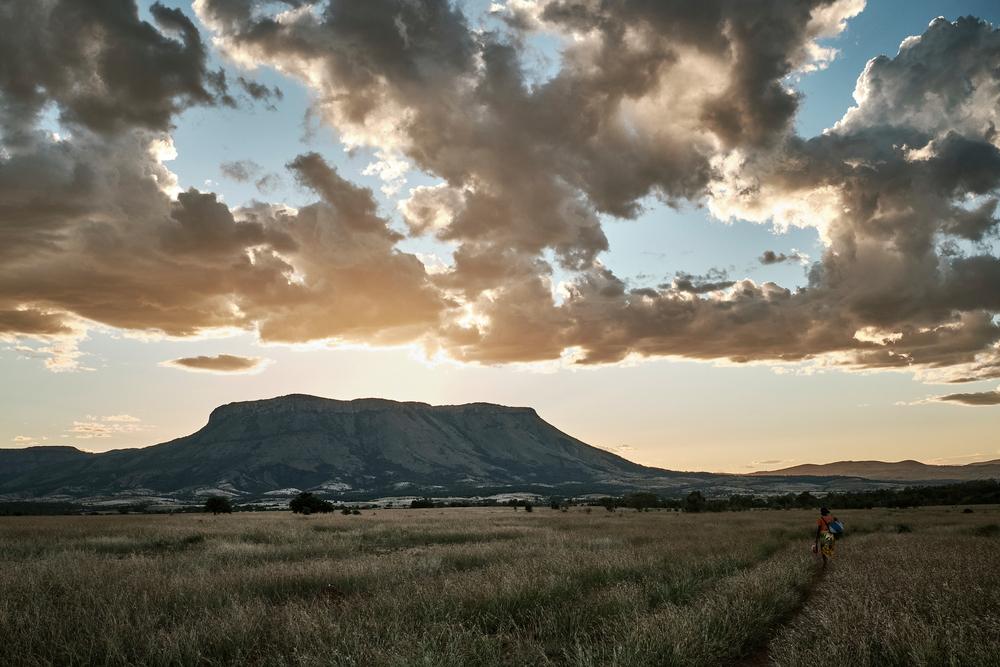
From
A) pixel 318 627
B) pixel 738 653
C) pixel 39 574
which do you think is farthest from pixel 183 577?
pixel 738 653

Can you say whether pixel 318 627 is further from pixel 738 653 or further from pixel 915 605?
pixel 915 605

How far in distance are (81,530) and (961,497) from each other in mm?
97967

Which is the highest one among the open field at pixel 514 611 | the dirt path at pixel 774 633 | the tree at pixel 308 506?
the open field at pixel 514 611

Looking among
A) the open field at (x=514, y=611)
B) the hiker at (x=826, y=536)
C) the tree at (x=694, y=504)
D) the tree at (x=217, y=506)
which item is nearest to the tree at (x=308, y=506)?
the tree at (x=217, y=506)

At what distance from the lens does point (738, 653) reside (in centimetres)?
819

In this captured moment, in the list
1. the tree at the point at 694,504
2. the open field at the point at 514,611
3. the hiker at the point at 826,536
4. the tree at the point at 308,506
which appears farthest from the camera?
the tree at the point at 308,506

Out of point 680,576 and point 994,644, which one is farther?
point 680,576

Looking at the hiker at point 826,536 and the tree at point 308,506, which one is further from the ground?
the hiker at point 826,536

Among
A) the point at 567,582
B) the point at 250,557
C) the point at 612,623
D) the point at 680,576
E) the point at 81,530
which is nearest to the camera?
the point at 612,623

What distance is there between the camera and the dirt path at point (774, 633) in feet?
26.1

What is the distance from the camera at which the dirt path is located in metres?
7.96

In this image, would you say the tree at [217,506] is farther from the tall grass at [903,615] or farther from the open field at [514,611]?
the tall grass at [903,615]

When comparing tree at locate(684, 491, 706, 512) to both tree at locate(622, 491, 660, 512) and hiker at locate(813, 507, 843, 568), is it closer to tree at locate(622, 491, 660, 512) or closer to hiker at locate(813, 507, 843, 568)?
tree at locate(622, 491, 660, 512)

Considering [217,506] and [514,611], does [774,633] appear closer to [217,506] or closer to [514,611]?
[514,611]
